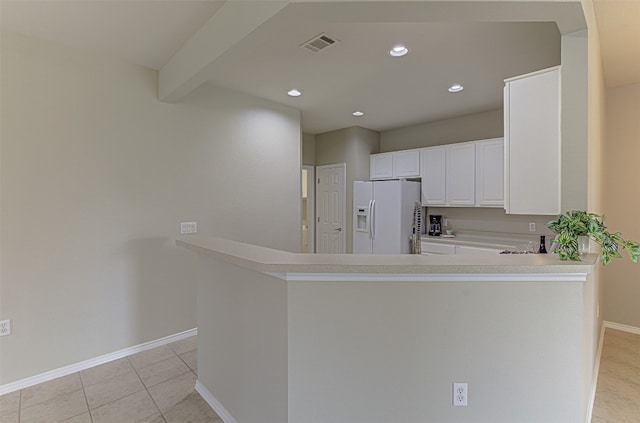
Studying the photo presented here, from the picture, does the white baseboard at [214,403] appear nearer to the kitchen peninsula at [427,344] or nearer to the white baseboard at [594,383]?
the kitchen peninsula at [427,344]

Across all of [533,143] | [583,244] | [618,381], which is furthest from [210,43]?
[618,381]

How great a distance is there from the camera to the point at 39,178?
97.0 inches

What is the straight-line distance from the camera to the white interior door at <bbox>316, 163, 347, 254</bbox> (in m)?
5.59

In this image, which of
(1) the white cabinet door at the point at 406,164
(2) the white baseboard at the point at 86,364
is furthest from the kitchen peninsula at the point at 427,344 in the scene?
(1) the white cabinet door at the point at 406,164

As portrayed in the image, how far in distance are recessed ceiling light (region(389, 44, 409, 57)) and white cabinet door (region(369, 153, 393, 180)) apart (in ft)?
8.54

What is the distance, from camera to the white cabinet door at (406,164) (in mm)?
4902

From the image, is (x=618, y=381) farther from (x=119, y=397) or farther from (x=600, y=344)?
(x=119, y=397)

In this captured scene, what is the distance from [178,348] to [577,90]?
3.67 metres

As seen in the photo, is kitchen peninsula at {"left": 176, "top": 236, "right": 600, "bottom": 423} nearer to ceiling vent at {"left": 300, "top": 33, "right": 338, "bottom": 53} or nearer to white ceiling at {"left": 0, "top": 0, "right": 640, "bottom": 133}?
white ceiling at {"left": 0, "top": 0, "right": 640, "bottom": 133}

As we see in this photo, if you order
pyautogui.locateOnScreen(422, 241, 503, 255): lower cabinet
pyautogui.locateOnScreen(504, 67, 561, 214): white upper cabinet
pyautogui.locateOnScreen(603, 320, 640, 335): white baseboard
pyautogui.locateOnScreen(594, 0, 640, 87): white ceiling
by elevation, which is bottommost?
pyautogui.locateOnScreen(603, 320, 640, 335): white baseboard

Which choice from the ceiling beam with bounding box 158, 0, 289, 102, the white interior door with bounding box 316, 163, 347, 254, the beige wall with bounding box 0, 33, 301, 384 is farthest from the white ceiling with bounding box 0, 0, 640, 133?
the white interior door with bounding box 316, 163, 347, 254

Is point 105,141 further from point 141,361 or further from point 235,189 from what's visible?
point 141,361

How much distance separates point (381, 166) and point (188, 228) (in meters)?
3.32

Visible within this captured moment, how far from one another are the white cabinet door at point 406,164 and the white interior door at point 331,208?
880 millimetres
